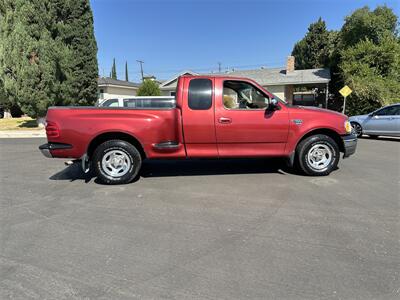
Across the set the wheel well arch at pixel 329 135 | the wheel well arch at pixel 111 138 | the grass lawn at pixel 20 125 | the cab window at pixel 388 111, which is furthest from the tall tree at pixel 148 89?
the wheel well arch at pixel 329 135

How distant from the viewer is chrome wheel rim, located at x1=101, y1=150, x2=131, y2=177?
5.89m

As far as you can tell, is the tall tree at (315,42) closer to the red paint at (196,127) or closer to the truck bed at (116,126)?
the red paint at (196,127)

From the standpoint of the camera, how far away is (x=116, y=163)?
5941 millimetres

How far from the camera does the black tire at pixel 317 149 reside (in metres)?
6.20

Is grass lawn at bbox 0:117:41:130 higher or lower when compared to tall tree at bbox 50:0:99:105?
lower

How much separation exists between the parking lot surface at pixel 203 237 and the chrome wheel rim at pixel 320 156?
31 centimetres

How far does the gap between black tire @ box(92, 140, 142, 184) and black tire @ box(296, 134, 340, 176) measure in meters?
3.17

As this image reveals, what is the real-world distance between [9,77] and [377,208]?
64.2ft

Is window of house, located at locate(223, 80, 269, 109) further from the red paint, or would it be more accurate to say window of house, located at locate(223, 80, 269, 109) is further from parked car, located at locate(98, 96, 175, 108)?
parked car, located at locate(98, 96, 175, 108)

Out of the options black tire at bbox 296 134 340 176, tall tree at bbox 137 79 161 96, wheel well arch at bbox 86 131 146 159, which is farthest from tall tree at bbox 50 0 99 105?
black tire at bbox 296 134 340 176

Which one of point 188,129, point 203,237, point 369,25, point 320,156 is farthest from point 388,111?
point 369,25

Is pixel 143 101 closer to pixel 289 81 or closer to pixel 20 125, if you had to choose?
pixel 20 125

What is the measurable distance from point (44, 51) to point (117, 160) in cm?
1441

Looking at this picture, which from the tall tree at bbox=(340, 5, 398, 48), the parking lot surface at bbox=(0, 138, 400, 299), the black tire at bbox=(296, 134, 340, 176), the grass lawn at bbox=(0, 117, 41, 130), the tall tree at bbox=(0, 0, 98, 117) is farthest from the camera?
the tall tree at bbox=(340, 5, 398, 48)
